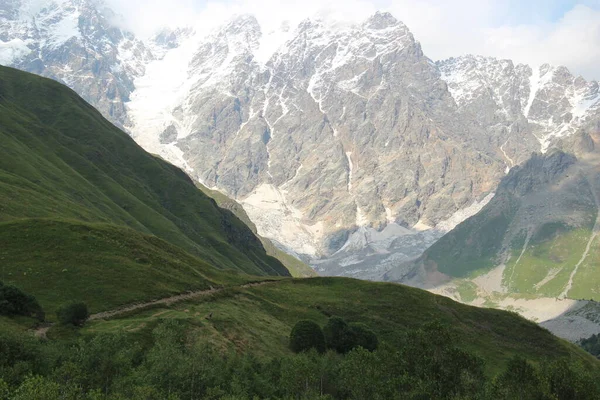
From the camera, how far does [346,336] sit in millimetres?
99562

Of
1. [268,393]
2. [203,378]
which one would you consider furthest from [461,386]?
[203,378]

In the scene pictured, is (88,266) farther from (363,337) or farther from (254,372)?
(363,337)

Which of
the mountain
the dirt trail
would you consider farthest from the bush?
the dirt trail

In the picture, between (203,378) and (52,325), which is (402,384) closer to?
(203,378)

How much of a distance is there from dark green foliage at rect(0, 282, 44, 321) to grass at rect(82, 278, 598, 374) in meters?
10.4

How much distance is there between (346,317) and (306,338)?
80.2 ft

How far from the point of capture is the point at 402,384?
6938 cm

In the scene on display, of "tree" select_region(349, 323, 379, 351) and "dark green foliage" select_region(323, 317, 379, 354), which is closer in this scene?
"dark green foliage" select_region(323, 317, 379, 354)

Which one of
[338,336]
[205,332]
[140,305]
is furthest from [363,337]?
[140,305]

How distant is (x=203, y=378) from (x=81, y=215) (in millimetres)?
110121

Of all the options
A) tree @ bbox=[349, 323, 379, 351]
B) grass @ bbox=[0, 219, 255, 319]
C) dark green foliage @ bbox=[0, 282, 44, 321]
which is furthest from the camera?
tree @ bbox=[349, 323, 379, 351]

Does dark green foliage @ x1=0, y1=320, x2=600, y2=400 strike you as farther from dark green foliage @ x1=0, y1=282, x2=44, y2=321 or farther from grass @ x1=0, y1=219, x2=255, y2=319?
grass @ x1=0, y1=219, x2=255, y2=319

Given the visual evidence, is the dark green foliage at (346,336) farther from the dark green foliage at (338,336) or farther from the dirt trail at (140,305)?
the dirt trail at (140,305)

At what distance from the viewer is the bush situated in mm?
74844
